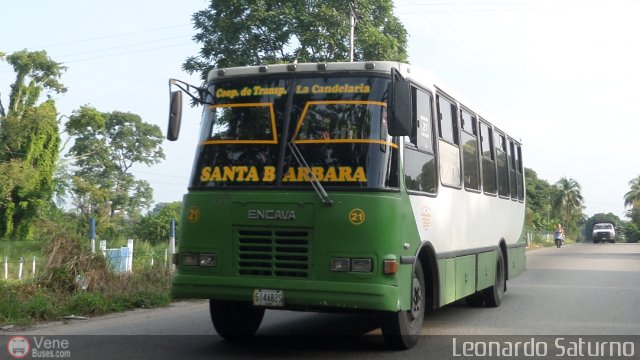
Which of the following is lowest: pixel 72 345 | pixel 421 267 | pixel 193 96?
pixel 72 345

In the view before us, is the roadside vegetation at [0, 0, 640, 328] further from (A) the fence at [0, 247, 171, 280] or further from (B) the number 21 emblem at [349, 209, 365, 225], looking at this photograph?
(B) the number 21 emblem at [349, 209, 365, 225]

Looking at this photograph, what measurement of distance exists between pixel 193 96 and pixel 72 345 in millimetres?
2902

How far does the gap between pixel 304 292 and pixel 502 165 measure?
671 cm

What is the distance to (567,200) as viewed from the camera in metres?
108

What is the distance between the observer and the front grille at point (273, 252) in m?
7.33

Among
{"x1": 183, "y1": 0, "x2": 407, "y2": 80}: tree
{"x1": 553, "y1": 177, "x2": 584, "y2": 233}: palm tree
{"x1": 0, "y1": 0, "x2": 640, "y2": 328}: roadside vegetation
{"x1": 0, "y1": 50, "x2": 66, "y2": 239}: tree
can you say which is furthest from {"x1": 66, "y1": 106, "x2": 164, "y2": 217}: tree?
{"x1": 553, "y1": 177, "x2": 584, "y2": 233}: palm tree

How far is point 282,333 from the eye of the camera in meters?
9.10

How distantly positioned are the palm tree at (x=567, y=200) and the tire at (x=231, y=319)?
10271 centimetres

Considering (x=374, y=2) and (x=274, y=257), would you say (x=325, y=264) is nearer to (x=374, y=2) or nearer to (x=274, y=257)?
(x=274, y=257)

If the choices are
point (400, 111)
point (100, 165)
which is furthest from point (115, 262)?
A: point (100, 165)

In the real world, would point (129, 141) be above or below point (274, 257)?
above

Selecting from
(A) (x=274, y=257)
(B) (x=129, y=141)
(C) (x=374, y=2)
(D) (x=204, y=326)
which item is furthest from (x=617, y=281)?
(B) (x=129, y=141)

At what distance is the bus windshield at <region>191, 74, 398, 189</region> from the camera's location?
7.34 meters

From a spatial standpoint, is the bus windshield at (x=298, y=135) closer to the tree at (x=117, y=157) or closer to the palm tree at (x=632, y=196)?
the tree at (x=117, y=157)
